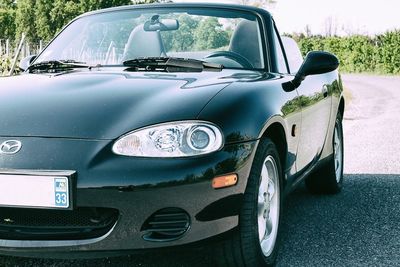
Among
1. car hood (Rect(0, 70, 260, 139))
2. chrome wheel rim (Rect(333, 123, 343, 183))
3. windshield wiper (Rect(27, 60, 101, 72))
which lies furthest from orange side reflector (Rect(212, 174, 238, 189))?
chrome wheel rim (Rect(333, 123, 343, 183))

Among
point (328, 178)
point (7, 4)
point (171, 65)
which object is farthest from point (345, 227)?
point (7, 4)

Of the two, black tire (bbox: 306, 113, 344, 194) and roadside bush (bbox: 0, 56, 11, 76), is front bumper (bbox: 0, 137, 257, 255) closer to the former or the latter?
black tire (bbox: 306, 113, 344, 194)

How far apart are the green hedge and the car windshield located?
36.0 meters

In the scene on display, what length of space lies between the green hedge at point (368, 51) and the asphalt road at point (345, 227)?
32.4m

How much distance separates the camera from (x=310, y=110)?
4.31 meters

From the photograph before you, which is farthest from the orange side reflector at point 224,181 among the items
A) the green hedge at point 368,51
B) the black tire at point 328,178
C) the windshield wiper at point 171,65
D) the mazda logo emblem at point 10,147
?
the green hedge at point 368,51

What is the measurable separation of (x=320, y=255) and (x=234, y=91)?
115cm

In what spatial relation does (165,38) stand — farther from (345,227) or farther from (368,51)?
(368,51)

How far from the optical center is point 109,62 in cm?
410

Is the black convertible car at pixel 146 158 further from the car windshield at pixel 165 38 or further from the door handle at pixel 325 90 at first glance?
the door handle at pixel 325 90

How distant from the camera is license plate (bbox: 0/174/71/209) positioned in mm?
2656

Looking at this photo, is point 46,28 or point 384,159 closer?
point 384,159

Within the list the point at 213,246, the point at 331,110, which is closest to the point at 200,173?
the point at 213,246

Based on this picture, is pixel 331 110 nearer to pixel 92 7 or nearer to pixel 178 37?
pixel 178 37
